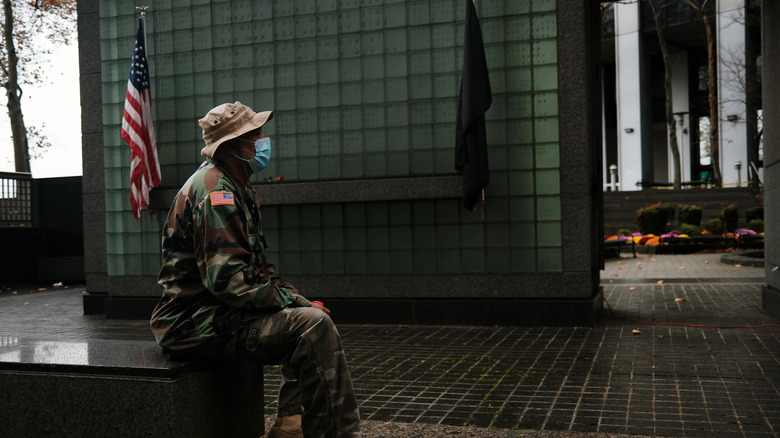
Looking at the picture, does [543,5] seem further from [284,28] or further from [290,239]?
[290,239]

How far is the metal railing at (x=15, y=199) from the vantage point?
1842 centimetres

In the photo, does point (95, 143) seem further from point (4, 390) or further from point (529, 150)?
point (4, 390)

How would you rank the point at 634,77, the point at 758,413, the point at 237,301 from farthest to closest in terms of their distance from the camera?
the point at 634,77 < the point at 758,413 < the point at 237,301

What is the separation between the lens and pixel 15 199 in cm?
1869

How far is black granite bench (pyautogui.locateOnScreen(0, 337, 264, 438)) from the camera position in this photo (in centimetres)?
367

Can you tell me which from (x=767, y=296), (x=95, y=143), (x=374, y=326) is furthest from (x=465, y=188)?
(x=95, y=143)

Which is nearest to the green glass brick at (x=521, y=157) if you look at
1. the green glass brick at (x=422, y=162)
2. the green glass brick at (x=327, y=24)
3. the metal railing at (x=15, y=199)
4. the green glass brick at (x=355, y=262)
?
the green glass brick at (x=422, y=162)

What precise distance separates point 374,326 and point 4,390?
225 inches

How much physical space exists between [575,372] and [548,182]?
3150 mm

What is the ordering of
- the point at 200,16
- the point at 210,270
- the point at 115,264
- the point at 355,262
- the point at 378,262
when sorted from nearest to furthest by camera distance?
the point at 210,270 → the point at 378,262 → the point at 355,262 → the point at 200,16 → the point at 115,264

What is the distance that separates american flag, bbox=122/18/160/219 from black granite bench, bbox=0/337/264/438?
20.4ft

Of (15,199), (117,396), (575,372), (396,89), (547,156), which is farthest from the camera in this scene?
(15,199)

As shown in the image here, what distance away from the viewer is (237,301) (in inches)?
143

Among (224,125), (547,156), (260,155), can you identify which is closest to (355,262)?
(547,156)
